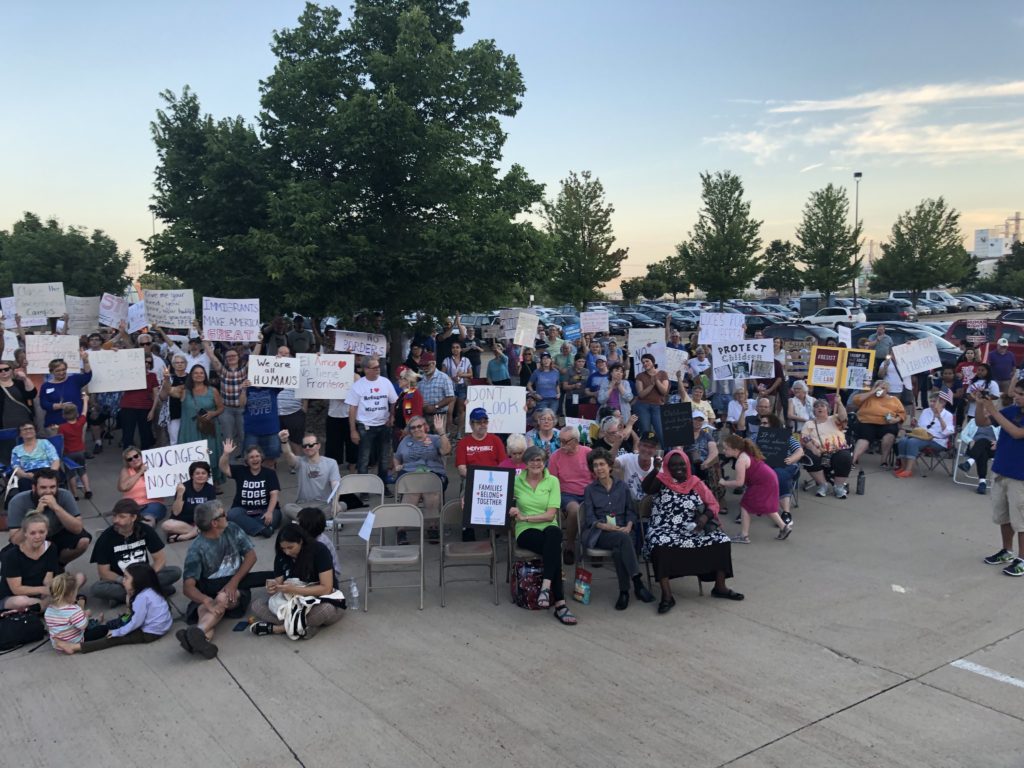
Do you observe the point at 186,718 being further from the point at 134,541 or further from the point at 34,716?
the point at 134,541

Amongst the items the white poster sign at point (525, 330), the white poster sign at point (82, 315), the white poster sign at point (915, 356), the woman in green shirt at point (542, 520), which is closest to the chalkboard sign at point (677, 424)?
the woman in green shirt at point (542, 520)

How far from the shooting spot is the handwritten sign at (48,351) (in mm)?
11766

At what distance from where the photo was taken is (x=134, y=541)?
7.16m

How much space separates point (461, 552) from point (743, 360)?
7514 mm

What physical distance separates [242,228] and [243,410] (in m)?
5.26

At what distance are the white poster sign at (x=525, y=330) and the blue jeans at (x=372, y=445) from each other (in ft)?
15.3

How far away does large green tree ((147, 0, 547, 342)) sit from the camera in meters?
13.0

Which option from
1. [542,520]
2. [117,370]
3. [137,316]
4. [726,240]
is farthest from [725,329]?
[726,240]

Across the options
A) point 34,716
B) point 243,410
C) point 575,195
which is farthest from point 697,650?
point 575,195

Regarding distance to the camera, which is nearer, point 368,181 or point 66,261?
point 368,181

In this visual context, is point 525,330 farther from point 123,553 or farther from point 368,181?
point 123,553

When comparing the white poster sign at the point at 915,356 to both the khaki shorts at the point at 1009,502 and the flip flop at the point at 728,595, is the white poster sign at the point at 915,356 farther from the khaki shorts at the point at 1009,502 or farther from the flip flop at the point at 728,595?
the flip flop at the point at 728,595

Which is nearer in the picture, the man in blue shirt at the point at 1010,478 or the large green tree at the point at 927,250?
the man in blue shirt at the point at 1010,478

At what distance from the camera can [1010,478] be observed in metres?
7.71
